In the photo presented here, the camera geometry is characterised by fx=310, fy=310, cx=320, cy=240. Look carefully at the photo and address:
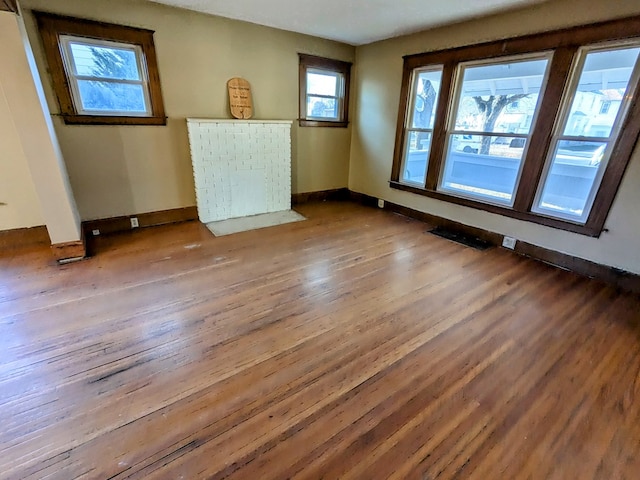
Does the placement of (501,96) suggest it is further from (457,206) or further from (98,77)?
(98,77)

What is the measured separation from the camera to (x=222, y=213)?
415cm

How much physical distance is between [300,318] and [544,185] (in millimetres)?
2827

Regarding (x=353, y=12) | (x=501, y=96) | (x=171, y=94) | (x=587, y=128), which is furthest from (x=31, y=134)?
(x=587, y=128)

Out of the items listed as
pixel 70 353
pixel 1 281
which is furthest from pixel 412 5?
pixel 1 281

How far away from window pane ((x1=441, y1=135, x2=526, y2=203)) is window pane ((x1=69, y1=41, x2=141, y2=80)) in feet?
12.3

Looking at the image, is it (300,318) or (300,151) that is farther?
(300,151)

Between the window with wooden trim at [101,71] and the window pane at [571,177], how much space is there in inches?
167

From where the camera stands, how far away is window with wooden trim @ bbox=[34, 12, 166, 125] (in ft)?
9.66

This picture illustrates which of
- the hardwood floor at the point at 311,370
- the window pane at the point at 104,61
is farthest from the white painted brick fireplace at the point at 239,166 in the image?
the hardwood floor at the point at 311,370

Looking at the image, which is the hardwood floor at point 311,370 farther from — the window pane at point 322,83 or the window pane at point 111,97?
the window pane at point 322,83

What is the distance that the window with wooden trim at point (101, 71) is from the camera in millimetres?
2943

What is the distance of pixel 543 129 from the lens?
3027 millimetres

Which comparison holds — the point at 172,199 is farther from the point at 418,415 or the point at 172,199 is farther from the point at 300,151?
the point at 418,415

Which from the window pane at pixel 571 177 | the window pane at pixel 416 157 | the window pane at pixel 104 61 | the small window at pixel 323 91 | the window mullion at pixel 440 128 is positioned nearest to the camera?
the window pane at pixel 571 177
